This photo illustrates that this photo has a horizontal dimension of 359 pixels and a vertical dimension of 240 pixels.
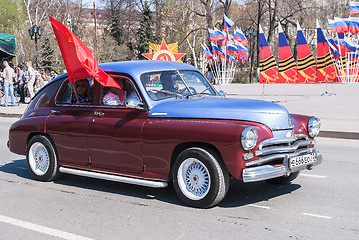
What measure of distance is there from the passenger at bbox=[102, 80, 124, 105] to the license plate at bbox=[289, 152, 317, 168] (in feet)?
8.05

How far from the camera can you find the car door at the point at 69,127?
6.90 meters

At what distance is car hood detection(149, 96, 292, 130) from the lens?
18.6 ft

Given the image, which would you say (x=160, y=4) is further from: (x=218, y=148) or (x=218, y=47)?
(x=218, y=148)

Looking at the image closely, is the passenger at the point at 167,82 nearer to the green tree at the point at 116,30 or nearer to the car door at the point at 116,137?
the car door at the point at 116,137

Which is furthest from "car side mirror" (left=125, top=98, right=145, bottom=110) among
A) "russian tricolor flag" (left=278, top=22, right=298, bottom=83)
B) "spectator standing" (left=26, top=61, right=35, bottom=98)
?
"russian tricolor flag" (left=278, top=22, right=298, bottom=83)

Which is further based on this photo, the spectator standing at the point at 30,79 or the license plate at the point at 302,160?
the spectator standing at the point at 30,79

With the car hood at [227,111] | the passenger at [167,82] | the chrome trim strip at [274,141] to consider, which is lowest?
the chrome trim strip at [274,141]

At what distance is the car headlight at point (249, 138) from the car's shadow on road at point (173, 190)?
2.47 feet

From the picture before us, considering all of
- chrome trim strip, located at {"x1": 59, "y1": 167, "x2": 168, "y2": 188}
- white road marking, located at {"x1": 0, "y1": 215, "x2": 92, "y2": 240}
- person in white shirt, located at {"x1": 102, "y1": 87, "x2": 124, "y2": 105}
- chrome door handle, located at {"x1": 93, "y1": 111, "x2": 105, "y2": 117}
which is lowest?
white road marking, located at {"x1": 0, "y1": 215, "x2": 92, "y2": 240}

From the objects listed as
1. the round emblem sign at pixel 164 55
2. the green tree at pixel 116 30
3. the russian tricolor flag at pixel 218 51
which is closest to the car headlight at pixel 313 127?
the round emblem sign at pixel 164 55

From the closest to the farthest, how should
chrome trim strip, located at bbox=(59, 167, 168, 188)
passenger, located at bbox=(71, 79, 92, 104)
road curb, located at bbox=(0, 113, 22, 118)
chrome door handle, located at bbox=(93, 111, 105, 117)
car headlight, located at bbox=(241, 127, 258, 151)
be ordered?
1. car headlight, located at bbox=(241, 127, 258, 151)
2. chrome trim strip, located at bbox=(59, 167, 168, 188)
3. chrome door handle, located at bbox=(93, 111, 105, 117)
4. passenger, located at bbox=(71, 79, 92, 104)
5. road curb, located at bbox=(0, 113, 22, 118)

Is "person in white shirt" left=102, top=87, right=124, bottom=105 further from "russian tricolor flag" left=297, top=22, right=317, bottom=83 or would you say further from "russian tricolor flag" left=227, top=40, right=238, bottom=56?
"russian tricolor flag" left=297, top=22, right=317, bottom=83

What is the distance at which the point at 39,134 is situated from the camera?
7590 millimetres

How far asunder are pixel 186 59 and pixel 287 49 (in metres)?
35.7
